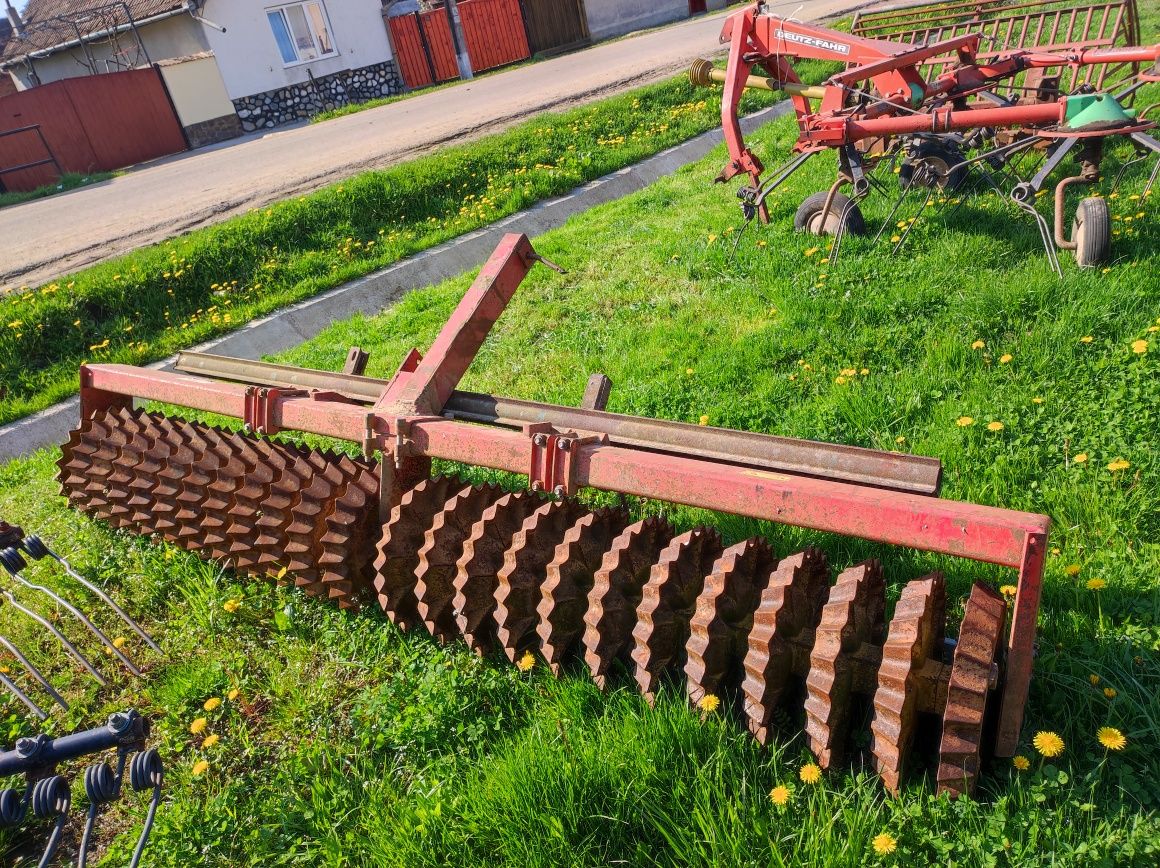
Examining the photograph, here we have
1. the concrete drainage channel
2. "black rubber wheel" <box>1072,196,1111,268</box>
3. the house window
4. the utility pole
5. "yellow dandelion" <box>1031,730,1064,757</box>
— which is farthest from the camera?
the house window

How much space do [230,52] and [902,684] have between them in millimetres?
25901

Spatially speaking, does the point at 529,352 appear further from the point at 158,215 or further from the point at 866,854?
the point at 158,215

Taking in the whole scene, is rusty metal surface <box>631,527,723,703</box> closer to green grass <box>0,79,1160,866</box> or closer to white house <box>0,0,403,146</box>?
green grass <box>0,79,1160,866</box>

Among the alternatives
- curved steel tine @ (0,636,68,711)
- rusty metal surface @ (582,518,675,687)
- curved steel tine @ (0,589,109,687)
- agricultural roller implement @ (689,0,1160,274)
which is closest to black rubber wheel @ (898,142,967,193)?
agricultural roller implement @ (689,0,1160,274)

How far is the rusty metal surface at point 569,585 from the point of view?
2174mm

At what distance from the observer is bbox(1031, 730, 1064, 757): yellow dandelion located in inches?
67.8

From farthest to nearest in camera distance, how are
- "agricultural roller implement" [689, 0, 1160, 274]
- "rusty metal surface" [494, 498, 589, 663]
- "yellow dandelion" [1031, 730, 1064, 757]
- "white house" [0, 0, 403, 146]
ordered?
"white house" [0, 0, 403, 146] → "agricultural roller implement" [689, 0, 1160, 274] → "rusty metal surface" [494, 498, 589, 663] → "yellow dandelion" [1031, 730, 1064, 757]

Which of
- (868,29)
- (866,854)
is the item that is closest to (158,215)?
(868,29)

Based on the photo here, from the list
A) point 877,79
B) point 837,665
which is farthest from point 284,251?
point 837,665

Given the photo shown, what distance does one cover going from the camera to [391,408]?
2678mm

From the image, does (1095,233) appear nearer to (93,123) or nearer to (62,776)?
(62,776)

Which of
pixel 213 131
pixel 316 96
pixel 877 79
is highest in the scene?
pixel 316 96

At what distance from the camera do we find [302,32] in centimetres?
2433

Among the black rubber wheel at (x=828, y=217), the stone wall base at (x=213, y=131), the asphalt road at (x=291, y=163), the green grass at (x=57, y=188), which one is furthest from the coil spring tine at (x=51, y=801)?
the stone wall base at (x=213, y=131)
